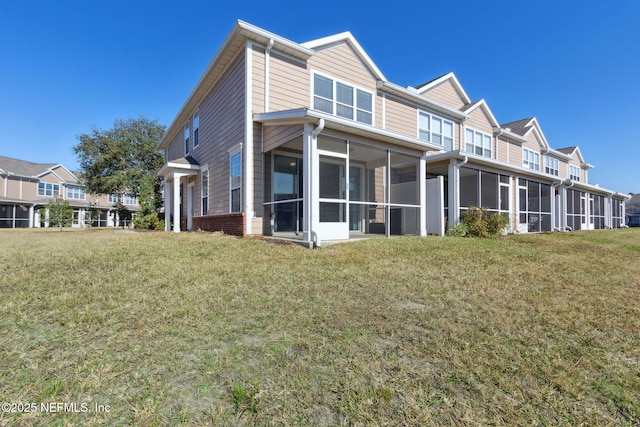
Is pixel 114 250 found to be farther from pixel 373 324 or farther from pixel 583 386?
pixel 583 386

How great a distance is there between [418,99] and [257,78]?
7.69 m

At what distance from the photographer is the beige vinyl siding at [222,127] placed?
30.9 ft

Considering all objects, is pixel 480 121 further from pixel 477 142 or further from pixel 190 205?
pixel 190 205

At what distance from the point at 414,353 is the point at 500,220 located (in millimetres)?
9971

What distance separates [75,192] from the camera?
34.1 meters

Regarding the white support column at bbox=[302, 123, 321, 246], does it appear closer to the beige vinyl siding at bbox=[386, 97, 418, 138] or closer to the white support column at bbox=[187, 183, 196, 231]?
the beige vinyl siding at bbox=[386, 97, 418, 138]

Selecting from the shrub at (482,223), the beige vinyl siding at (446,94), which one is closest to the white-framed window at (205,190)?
the shrub at (482,223)

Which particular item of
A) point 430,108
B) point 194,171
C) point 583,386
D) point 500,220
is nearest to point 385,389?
point 583,386

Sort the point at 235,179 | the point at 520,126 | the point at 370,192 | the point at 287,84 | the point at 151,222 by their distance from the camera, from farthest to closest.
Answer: the point at 520,126 → the point at 151,222 → the point at 370,192 → the point at 235,179 → the point at 287,84

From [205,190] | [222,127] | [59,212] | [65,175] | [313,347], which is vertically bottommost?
[313,347]

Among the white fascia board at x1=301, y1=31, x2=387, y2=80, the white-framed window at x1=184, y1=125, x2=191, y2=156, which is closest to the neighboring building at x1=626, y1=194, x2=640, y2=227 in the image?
the white fascia board at x1=301, y1=31, x2=387, y2=80

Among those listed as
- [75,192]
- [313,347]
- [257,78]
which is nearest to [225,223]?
[257,78]

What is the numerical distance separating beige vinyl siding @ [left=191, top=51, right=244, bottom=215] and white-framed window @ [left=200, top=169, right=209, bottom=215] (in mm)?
503

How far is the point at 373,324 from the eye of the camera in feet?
8.61
